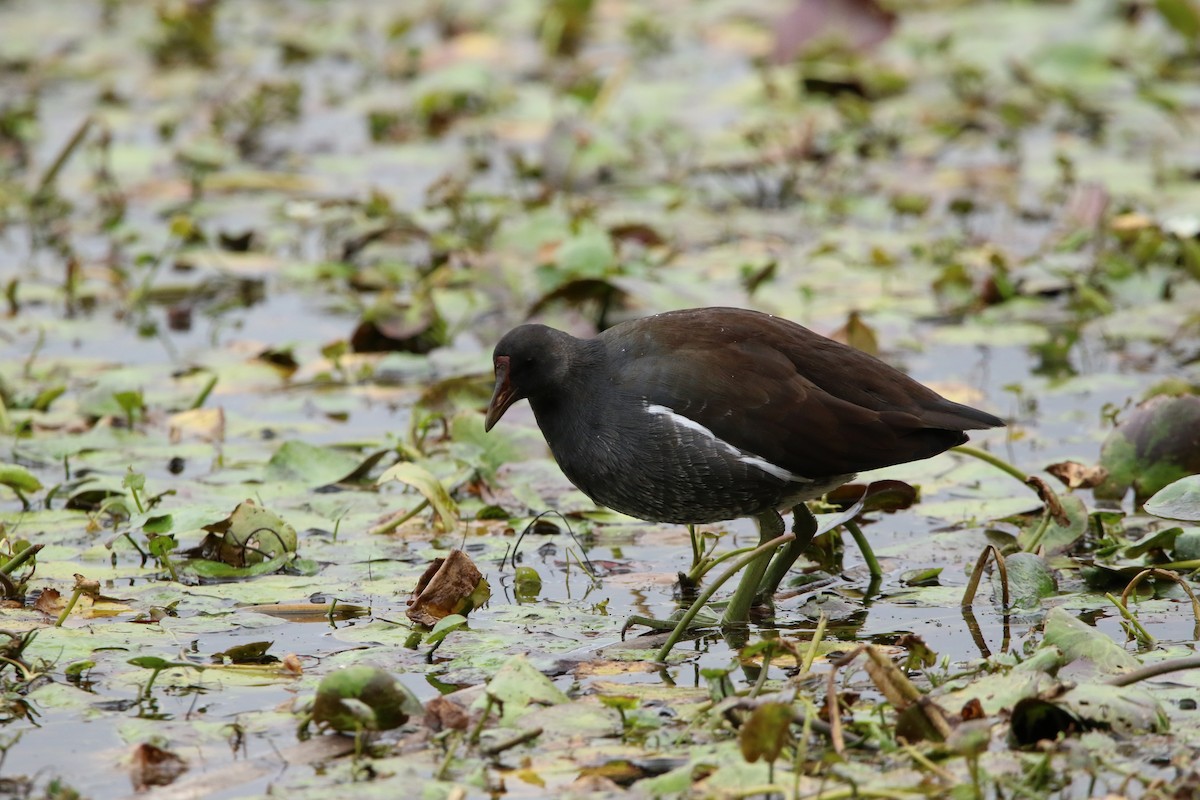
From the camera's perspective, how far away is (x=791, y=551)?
5016mm

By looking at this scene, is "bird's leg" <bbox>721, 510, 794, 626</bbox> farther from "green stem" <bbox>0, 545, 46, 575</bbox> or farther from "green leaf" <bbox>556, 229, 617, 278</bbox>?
"green leaf" <bbox>556, 229, 617, 278</bbox>

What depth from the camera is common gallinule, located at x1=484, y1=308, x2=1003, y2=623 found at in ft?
15.5

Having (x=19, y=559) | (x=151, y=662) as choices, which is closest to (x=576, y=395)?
(x=151, y=662)

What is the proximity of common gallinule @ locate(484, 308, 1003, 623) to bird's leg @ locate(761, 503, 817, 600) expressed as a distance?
8 centimetres

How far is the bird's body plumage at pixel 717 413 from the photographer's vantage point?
471 cm

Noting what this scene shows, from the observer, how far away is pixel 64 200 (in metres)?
9.54

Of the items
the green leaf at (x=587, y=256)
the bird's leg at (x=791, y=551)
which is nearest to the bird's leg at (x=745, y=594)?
the bird's leg at (x=791, y=551)

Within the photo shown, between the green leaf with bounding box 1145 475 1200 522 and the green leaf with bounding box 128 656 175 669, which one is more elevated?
the green leaf with bounding box 1145 475 1200 522

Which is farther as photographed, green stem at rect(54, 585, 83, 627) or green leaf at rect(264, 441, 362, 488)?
green leaf at rect(264, 441, 362, 488)

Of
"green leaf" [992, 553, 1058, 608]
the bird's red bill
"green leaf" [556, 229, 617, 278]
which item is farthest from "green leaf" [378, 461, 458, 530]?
"green leaf" [556, 229, 617, 278]

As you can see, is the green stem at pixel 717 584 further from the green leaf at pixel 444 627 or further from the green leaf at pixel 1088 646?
the green leaf at pixel 1088 646

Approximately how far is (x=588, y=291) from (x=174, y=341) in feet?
6.59

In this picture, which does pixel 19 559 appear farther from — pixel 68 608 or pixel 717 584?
pixel 717 584

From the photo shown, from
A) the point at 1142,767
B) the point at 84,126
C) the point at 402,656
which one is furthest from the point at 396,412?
the point at 1142,767
